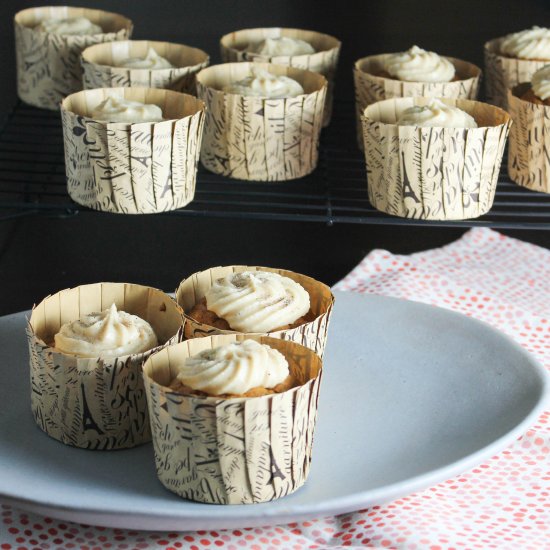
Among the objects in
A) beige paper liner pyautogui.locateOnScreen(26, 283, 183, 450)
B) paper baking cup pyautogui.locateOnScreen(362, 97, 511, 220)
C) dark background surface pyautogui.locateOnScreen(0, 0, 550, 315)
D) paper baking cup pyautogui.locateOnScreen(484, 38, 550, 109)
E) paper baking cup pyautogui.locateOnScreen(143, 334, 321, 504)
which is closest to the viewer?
paper baking cup pyautogui.locateOnScreen(143, 334, 321, 504)

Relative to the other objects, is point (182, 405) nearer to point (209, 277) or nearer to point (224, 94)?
point (209, 277)

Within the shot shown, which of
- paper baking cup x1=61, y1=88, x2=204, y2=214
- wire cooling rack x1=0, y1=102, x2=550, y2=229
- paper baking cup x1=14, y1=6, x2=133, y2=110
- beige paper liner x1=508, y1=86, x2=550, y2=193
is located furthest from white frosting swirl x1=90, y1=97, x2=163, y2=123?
beige paper liner x1=508, y1=86, x2=550, y2=193

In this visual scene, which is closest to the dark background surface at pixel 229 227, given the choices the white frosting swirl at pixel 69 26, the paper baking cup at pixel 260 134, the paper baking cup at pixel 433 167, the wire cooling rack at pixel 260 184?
the wire cooling rack at pixel 260 184

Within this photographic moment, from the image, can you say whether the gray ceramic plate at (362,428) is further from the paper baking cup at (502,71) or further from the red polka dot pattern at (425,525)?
the paper baking cup at (502,71)

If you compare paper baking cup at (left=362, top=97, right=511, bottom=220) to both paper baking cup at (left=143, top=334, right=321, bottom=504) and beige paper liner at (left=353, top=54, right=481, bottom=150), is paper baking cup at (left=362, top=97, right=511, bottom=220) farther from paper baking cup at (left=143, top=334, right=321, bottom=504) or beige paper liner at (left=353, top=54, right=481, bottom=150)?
paper baking cup at (left=143, top=334, right=321, bottom=504)

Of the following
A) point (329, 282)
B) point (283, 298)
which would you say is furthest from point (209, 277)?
point (329, 282)

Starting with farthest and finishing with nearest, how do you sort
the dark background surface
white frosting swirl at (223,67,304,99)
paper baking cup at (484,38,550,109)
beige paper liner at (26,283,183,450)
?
1. the dark background surface
2. paper baking cup at (484,38,550,109)
3. white frosting swirl at (223,67,304,99)
4. beige paper liner at (26,283,183,450)
